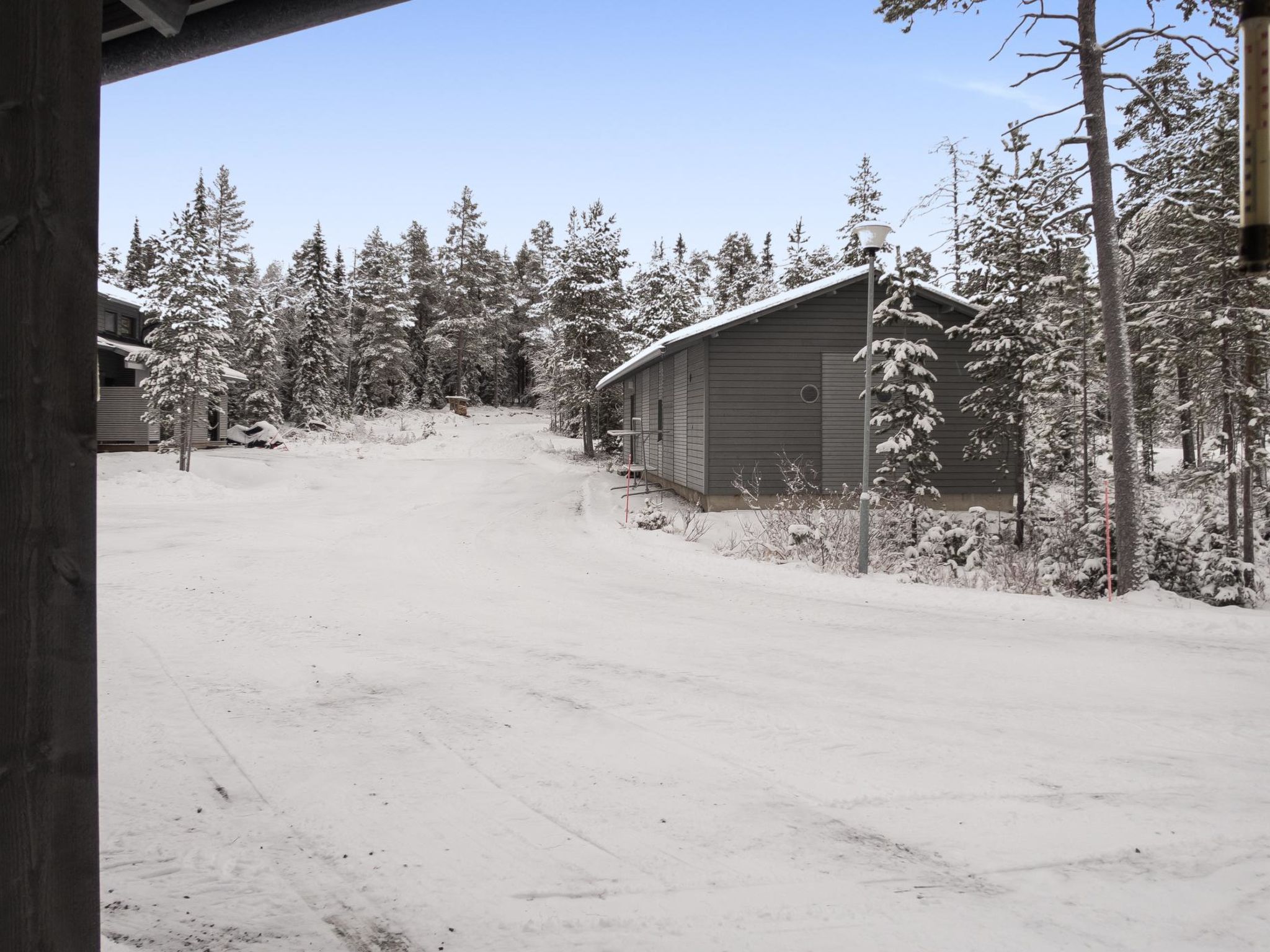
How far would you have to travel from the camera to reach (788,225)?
165 feet

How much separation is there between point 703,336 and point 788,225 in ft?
120

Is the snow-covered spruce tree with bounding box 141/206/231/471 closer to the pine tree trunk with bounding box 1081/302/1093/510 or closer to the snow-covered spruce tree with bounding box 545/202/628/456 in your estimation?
the snow-covered spruce tree with bounding box 545/202/628/456

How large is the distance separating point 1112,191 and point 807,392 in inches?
313

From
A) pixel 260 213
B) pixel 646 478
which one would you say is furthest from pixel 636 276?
pixel 260 213

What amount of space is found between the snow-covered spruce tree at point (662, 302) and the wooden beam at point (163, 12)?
32164mm

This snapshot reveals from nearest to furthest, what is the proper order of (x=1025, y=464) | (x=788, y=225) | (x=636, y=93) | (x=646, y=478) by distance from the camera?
1. (x=636, y=93)
2. (x=1025, y=464)
3. (x=646, y=478)
4. (x=788, y=225)

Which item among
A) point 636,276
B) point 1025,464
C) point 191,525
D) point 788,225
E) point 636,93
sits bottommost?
point 191,525

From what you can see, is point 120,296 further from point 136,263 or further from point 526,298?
point 136,263

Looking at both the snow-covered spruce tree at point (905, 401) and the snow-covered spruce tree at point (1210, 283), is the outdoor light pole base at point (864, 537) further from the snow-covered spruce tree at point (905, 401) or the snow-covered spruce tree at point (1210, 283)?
the snow-covered spruce tree at point (1210, 283)

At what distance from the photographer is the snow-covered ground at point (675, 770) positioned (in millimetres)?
3010

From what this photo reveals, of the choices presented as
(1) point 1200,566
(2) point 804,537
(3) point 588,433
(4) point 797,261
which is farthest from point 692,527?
(4) point 797,261

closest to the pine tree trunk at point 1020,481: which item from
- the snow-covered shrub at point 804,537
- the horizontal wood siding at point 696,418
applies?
the snow-covered shrub at point 804,537

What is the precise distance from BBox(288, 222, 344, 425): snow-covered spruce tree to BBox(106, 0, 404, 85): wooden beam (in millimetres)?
41823

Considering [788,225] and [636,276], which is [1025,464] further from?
[788,225]
